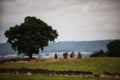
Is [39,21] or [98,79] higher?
[39,21]

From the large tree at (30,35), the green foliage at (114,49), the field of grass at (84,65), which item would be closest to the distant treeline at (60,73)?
the field of grass at (84,65)

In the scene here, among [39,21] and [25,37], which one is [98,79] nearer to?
[25,37]

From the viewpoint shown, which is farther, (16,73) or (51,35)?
(51,35)

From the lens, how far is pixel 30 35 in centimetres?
5019

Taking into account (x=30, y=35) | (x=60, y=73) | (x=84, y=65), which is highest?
(x=30, y=35)

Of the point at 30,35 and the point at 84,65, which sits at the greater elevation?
the point at 30,35

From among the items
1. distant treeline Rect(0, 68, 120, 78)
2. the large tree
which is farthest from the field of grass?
the large tree

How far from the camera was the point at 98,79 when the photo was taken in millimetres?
25891

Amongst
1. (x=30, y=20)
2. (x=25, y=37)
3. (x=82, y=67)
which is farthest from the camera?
(x=30, y=20)

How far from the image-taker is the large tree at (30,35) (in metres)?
49.6

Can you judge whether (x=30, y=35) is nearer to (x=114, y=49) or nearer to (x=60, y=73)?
(x=60, y=73)

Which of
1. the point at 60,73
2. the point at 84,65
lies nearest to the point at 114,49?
the point at 84,65

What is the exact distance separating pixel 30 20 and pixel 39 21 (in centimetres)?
195

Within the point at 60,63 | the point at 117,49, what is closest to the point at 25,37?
the point at 60,63
